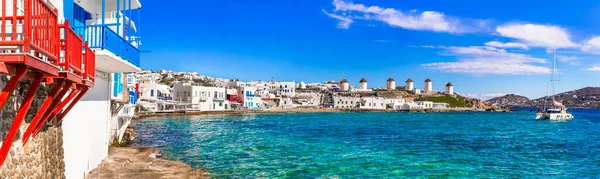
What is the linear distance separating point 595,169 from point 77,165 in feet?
82.0

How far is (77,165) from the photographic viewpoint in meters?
→ 10.9

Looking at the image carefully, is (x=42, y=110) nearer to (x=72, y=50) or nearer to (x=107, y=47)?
(x=72, y=50)

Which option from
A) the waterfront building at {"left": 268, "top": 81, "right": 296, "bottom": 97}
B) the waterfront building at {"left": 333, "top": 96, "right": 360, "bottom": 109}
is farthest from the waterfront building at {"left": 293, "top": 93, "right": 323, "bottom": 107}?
the waterfront building at {"left": 268, "top": 81, "right": 296, "bottom": 97}

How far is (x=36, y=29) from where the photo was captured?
519 cm

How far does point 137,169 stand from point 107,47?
635cm

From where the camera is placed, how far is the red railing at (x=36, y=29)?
462cm

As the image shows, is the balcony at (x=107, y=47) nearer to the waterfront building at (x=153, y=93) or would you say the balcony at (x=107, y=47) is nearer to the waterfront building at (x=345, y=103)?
the waterfront building at (x=153, y=93)

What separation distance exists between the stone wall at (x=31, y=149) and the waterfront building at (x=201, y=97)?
87722 mm

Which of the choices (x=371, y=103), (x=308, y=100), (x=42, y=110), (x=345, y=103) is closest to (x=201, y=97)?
(x=308, y=100)

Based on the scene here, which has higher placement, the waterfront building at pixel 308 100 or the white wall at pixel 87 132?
the waterfront building at pixel 308 100

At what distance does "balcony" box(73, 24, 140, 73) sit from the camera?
1015cm

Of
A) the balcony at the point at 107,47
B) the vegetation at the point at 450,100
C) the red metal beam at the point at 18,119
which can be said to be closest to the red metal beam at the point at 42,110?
the red metal beam at the point at 18,119

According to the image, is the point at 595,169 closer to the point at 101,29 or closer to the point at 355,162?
the point at 355,162

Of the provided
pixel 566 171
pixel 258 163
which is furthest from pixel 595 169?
pixel 258 163
